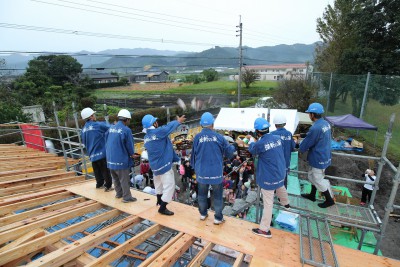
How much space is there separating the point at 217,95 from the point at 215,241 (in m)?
44.7

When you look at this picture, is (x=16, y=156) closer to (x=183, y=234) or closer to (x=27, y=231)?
(x=27, y=231)

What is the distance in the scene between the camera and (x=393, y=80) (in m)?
11.9

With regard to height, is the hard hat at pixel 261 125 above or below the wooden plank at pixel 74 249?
above

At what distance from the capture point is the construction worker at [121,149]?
3.93 m

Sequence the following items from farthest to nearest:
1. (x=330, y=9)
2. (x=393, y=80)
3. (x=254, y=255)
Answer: (x=330, y=9), (x=393, y=80), (x=254, y=255)

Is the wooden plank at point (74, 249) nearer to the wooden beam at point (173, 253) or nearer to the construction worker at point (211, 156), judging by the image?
the wooden beam at point (173, 253)

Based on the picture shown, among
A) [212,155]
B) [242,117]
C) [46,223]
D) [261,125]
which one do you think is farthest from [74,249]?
[242,117]

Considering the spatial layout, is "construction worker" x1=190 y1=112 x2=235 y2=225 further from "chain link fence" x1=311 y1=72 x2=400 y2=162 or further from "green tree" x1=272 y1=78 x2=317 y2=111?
"green tree" x1=272 y1=78 x2=317 y2=111

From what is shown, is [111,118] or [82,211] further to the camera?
[111,118]

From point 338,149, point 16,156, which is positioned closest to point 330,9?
point 338,149

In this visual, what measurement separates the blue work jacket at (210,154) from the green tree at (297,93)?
19671 mm

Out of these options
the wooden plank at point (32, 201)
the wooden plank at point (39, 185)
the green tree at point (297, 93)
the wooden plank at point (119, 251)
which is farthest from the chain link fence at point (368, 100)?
the wooden plank at point (32, 201)

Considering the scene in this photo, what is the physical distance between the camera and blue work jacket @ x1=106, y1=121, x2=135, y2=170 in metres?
3.92

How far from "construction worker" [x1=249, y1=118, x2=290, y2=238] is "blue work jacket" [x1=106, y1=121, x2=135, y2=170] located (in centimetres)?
217
